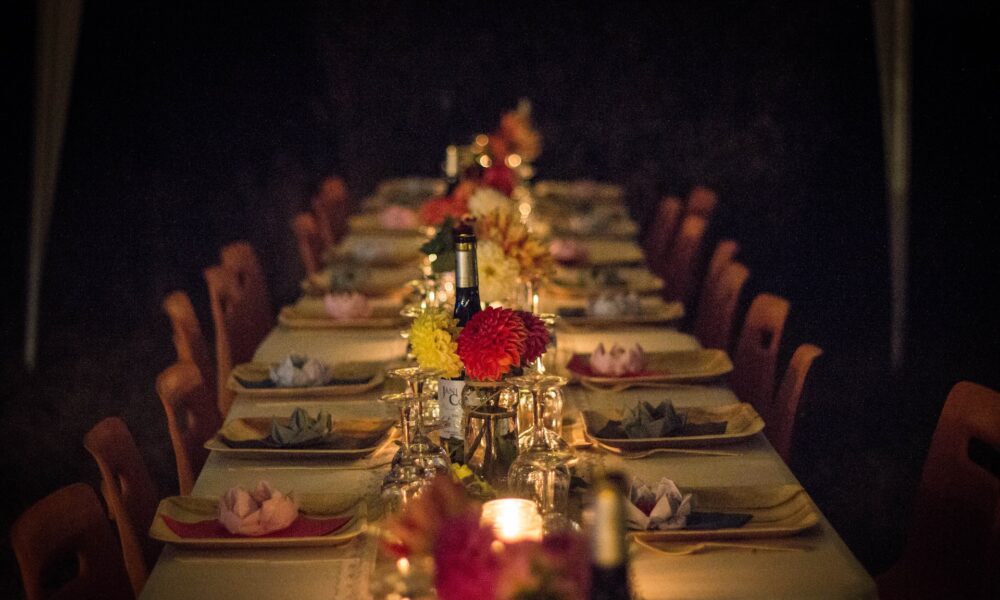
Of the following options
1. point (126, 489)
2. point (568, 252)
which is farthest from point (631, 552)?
point (568, 252)

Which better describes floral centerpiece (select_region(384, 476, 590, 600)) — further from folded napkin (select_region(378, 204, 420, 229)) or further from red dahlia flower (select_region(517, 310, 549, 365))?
folded napkin (select_region(378, 204, 420, 229))

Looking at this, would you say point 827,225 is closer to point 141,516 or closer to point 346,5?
point 346,5

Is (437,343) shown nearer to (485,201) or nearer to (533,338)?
(533,338)

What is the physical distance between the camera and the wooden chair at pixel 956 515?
8.24ft

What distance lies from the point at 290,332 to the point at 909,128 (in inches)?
168

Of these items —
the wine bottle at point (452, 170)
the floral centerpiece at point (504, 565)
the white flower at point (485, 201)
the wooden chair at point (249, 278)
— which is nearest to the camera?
the floral centerpiece at point (504, 565)

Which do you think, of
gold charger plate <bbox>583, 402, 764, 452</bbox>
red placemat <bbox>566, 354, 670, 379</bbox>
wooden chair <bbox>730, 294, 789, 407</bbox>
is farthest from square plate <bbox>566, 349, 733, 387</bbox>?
wooden chair <bbox>730, 294, 789, 407</bbox>

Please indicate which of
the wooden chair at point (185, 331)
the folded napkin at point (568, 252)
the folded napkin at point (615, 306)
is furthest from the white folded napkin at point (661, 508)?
the folded napkin at point (568, 252)

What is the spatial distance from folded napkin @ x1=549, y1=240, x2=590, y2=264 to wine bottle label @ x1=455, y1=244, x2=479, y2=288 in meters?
2.53

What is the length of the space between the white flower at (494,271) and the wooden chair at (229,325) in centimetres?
133

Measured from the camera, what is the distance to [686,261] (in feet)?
19.0

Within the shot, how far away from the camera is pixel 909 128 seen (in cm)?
682

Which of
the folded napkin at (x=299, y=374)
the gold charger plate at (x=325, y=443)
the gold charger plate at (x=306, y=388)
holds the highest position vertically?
the folded napkin at (x=299, y=374)

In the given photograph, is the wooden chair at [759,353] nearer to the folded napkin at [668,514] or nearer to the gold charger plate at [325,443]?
the gold charger plate at [325,443]
